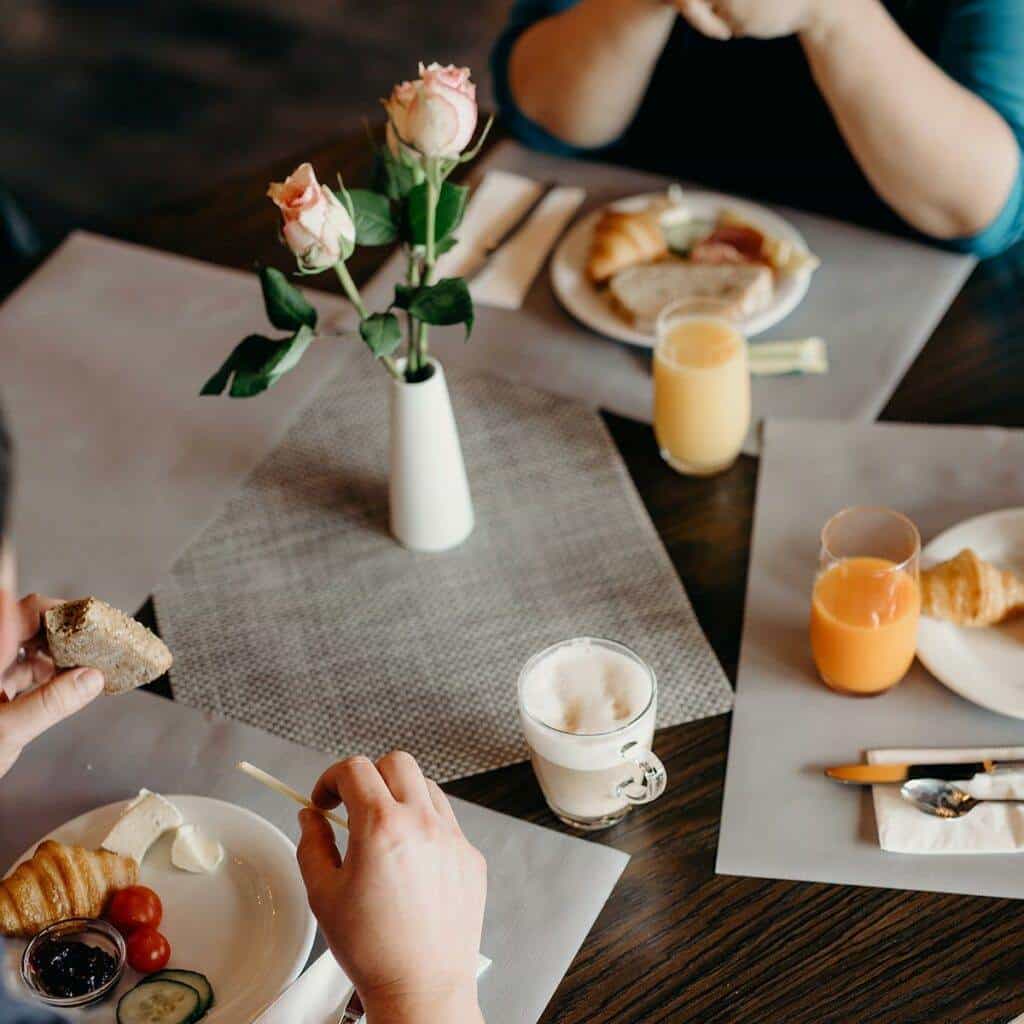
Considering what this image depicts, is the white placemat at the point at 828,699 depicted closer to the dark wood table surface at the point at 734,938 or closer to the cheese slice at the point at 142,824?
the dark wood table surface at the point at 734,938

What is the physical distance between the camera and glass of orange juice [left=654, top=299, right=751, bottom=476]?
4.07 feet

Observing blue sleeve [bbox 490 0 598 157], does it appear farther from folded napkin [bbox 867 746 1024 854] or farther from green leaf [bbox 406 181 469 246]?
folded napkin [bbox 867 746 1024 854]

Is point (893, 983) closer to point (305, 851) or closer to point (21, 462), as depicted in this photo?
point (305, 851)

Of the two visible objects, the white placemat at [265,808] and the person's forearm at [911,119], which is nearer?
the white placemat at [265,808]

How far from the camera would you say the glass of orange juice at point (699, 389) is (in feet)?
4.07

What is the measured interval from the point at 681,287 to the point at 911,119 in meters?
0.32

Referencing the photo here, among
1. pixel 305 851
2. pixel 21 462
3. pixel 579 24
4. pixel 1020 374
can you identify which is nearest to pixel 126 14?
pixel 579 24

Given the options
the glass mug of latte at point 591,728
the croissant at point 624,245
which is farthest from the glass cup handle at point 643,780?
the croissant at point 624,245

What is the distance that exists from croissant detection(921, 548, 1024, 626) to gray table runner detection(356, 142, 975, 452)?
28 centimetres

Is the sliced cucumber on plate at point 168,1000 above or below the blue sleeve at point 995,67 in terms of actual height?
below

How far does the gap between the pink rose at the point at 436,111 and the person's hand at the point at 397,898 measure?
17.9 inches

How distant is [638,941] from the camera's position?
924 mm

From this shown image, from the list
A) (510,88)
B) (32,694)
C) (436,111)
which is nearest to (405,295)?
(436,111)

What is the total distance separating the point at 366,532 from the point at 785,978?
0.59 metres
